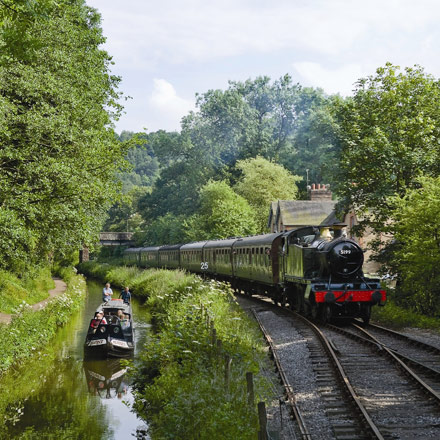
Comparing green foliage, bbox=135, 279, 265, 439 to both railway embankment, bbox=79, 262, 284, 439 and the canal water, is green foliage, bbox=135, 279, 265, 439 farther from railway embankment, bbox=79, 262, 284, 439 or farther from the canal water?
the canal water

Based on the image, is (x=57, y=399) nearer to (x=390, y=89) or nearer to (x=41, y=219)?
(x=41, y=219)

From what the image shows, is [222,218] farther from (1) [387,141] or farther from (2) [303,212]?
(1) [387,141]

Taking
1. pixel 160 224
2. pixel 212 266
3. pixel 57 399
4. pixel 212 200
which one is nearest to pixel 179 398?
pixel 57 399

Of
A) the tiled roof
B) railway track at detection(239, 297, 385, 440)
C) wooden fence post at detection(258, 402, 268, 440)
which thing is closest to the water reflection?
railway track at detection(239, 297, 385, 440)

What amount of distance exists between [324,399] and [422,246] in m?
10.7

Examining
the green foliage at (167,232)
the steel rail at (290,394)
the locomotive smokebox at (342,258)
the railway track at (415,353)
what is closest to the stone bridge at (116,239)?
the green foliage at (167,232)

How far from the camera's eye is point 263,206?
67.0 metres

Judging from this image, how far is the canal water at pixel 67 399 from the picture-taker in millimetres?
12297

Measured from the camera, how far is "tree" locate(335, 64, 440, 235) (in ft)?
85.6

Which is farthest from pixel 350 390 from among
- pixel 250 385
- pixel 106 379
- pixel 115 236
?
pixel 115 236

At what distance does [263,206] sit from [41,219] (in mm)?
46471

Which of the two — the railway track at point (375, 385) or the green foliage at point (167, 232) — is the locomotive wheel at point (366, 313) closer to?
the railway track at point (375, 385)

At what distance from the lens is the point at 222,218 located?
53.3 m

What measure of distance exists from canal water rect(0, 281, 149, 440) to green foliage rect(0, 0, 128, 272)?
4.08 m
